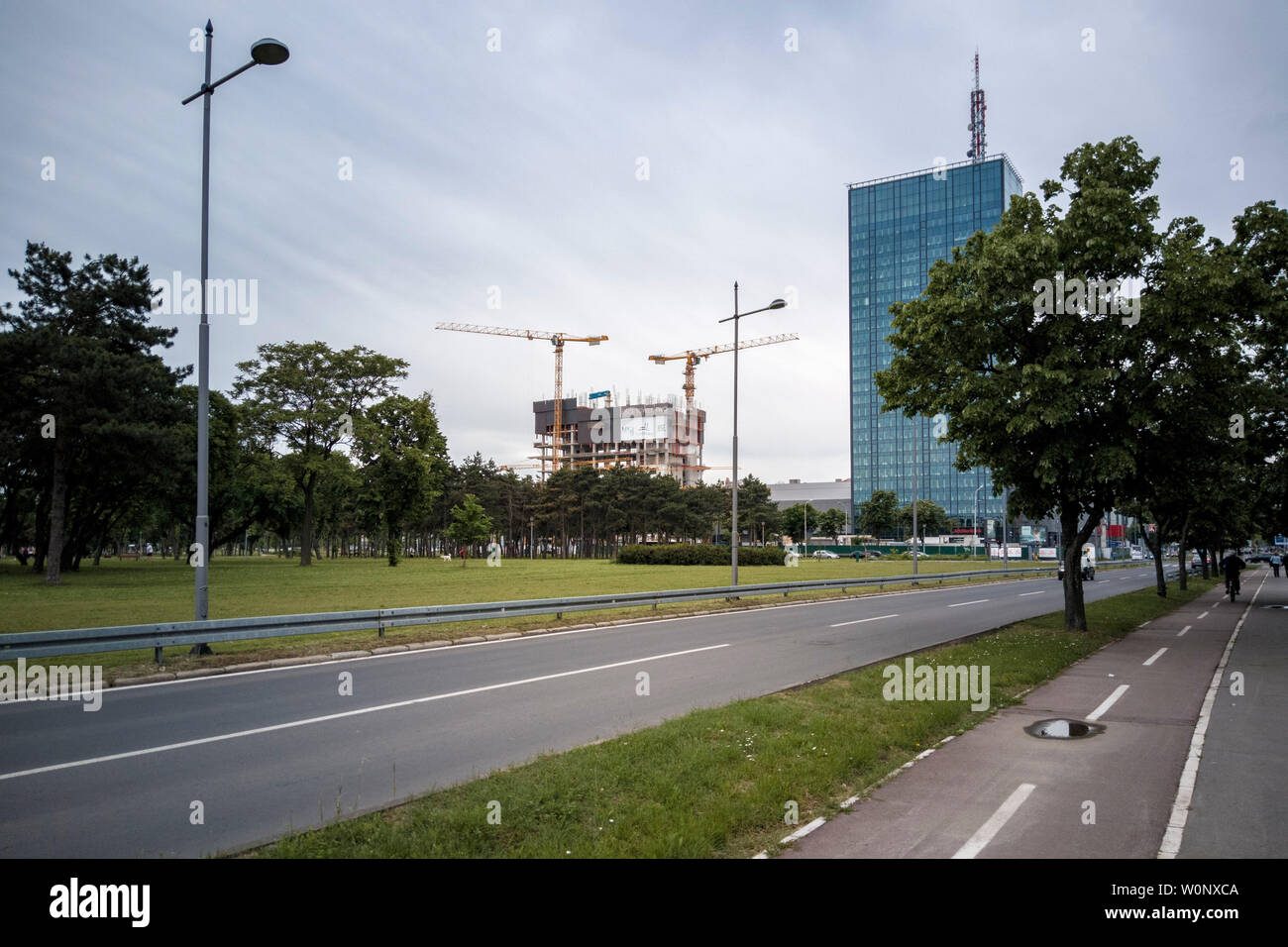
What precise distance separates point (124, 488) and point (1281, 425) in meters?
53.8

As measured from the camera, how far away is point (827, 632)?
17781mm

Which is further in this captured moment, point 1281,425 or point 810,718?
point 1281,425

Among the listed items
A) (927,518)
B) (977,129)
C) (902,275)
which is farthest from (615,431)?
(977,129)

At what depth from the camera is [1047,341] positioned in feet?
51.3

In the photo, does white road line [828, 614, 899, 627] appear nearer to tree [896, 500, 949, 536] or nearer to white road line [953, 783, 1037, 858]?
white road line [953, 783, 1037, 858]


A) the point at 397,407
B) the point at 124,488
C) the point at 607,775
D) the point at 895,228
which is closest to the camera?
the point at 607,775

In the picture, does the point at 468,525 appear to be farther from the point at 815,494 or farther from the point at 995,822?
the point at 815,494

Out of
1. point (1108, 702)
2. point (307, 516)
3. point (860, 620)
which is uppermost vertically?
point (307, 516)

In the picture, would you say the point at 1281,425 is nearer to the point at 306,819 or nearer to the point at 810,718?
the point at 810,718

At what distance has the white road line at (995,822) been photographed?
493 centimetres

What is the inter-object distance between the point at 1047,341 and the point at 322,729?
49.4 feet

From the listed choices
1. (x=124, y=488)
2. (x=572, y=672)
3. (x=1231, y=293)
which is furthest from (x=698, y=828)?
(x=124, y=488)

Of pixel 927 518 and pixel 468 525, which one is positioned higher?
pixel 468 525

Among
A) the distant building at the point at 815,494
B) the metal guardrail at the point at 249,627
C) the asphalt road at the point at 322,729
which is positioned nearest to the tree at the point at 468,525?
the metal guardrail at the point at 249,627
